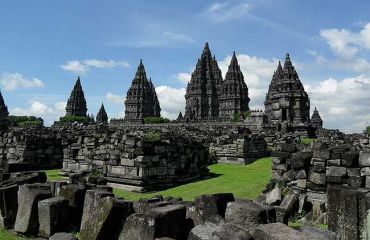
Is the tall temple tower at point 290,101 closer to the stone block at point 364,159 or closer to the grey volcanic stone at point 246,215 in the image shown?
the stone block at point 364,159

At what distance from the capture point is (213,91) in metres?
89.1

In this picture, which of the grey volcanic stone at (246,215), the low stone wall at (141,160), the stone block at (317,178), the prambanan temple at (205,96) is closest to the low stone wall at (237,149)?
the low stone wall at (141,160)

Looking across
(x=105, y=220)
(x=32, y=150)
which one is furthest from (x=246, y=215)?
(x=32, y=150)

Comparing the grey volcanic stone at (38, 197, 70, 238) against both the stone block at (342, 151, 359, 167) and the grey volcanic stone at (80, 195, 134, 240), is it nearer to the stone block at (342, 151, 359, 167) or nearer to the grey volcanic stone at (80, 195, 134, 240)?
Result: the grey volcanic stone at (80, 195, 134, 240)

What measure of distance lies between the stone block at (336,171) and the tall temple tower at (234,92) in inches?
2797

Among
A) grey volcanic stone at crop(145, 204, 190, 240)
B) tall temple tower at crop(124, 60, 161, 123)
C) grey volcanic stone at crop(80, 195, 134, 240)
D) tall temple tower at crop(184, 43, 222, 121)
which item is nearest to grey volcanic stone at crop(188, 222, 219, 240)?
grey volcanic stone at crop(145, 204, 190, 240)

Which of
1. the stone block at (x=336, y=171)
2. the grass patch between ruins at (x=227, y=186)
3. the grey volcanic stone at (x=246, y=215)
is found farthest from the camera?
the grass patch between ruins at (x=227, y=186)

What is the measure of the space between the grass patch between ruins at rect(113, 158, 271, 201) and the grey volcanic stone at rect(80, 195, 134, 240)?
5.58 meters

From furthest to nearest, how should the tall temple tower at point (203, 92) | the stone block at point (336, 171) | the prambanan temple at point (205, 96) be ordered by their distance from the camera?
the tall temple tower at point (203, 92)
the prambanan temple at point (205, 96)
the stone block at point (336, 171)

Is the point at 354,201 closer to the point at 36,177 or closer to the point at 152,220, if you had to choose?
the point at 152,220

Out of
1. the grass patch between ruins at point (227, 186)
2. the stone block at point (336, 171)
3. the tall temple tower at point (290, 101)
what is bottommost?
the grass patch between ruins at point (227, 186)

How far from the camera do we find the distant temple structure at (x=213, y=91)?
268ft

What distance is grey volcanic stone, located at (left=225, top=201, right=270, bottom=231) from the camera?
4855 millimetres

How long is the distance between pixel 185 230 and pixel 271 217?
3.89 feet
